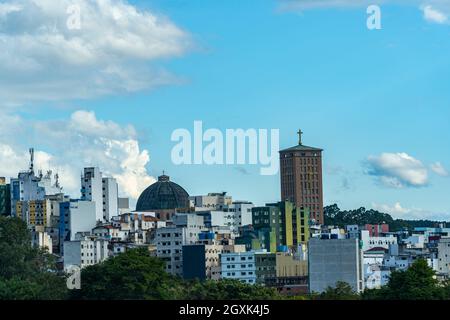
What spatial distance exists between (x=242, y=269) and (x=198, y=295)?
1300cm

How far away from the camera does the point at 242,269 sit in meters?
39.3

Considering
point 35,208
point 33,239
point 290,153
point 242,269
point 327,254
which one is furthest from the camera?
point 290,153

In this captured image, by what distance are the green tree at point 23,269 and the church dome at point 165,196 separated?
19.8 meters

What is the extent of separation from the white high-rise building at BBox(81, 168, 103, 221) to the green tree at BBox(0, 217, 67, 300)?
45.7ft

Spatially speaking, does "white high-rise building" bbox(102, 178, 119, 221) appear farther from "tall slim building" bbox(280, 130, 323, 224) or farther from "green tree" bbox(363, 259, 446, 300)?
"green tree" bbox(363, 259, 446, 300)

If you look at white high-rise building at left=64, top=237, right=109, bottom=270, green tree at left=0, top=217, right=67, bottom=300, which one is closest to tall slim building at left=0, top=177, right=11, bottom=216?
white high-rise building at left=64, top=237, right=109, bottom=270

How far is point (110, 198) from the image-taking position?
5203cm

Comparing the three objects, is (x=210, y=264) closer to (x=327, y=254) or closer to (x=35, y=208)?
(x=327, y=254)

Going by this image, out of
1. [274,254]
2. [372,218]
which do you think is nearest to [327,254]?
[274,254]

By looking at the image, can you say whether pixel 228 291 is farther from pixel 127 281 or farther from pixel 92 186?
pixel 92 186

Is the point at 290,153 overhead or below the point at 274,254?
overhead

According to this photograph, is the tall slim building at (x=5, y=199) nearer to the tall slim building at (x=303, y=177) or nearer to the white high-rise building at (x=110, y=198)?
the white high-rise building at (x=110, y=198)

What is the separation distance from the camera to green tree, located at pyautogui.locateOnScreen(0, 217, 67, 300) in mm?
24000

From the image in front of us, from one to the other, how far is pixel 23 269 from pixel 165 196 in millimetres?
24703
